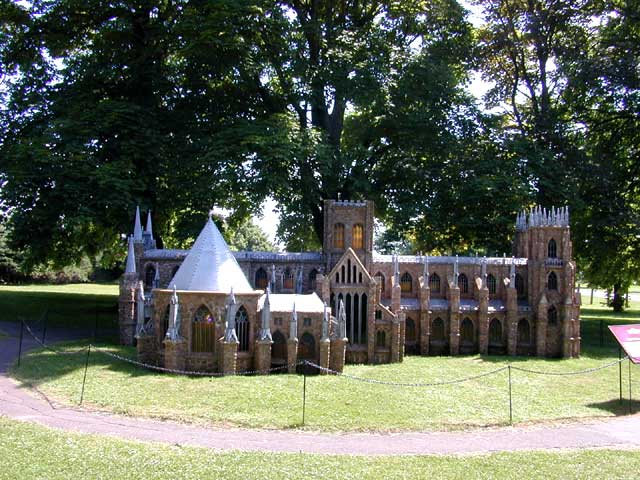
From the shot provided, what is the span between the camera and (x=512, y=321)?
3575cm

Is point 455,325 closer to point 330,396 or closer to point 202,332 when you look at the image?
point 330,396

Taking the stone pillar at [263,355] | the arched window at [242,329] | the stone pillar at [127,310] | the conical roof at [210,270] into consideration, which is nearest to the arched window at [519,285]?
the conical roof at [210,270]

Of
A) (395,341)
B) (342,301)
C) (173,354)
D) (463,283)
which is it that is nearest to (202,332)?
(173,354)

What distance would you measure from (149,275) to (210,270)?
1085 centimetres

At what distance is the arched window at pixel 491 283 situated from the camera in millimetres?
38406

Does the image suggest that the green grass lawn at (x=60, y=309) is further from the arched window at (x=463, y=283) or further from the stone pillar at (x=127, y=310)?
the arched window at (x=463, y=283)

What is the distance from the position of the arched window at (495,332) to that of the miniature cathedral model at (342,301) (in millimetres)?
61

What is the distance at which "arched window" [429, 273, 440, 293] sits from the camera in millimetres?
38500

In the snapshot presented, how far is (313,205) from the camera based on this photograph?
144ft

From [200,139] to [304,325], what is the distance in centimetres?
1807

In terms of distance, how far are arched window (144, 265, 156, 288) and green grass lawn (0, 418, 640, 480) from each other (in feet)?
68.5

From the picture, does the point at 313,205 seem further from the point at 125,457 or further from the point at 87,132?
the point at 125,457

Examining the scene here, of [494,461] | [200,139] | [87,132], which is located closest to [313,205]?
[200,139]

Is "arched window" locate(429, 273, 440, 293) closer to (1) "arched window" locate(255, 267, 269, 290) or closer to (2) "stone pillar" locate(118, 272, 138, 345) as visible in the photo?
(1) "arched window" locate(255, 267, 269, 290)
